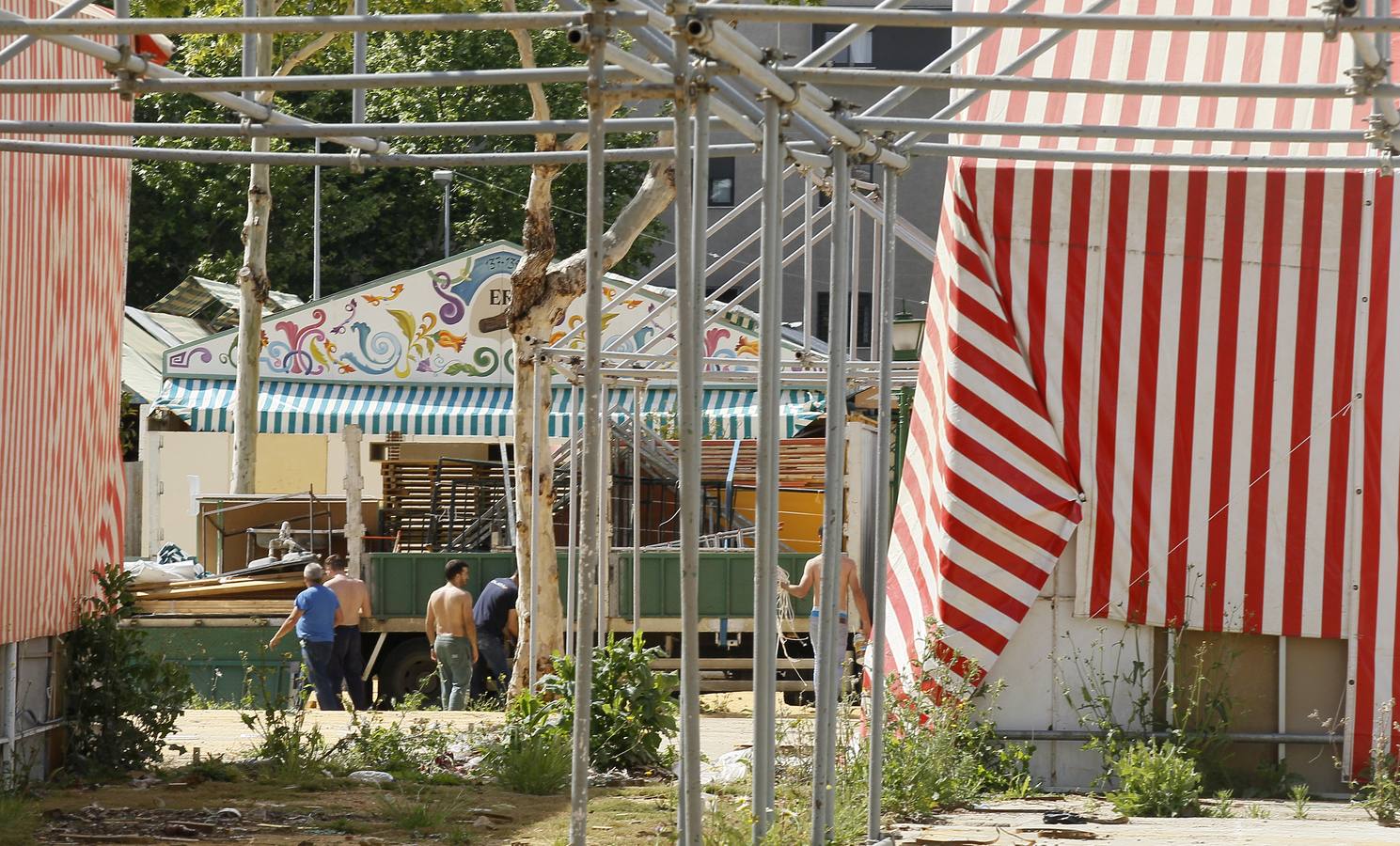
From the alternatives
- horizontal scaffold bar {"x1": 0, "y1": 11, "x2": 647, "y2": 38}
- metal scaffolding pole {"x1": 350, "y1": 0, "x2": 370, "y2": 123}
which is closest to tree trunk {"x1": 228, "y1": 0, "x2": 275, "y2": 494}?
metal scaffolding pole {"x1": 350, "y1": 0, "x2": 370, "y2": 123}

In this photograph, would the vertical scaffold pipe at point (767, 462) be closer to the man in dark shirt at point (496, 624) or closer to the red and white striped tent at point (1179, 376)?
the red and white striped tent at point (1179, 376)

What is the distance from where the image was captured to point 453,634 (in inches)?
638

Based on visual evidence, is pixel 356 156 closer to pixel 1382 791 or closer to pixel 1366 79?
pixel 1366 79

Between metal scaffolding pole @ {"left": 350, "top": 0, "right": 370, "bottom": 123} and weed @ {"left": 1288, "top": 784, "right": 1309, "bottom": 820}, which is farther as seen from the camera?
weed @ {"left": 1288, "top": 784, "right": 1309, "bottom": 820}

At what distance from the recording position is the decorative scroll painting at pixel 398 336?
25.5 meters

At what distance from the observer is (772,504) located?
6.02 metres

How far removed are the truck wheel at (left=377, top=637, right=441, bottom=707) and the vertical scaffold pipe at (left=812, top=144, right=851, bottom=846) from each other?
37.5 feet

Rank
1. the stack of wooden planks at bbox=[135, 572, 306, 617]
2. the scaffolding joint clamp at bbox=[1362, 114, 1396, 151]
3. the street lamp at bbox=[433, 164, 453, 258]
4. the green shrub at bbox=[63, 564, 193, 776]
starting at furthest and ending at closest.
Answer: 1. the street lamp at bbox=[433, 164, 453, 258]
2. the stack of wooden planks at bbox=[135, 572, 306, 617]
3. the green shrub at bbox=[63, 564, 193, 776]
4. the scaffolding joint clamp at bbox=[1362, 114, 1396, 151]

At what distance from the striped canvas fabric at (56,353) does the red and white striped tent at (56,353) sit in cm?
1

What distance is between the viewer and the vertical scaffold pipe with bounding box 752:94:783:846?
19.7 feet

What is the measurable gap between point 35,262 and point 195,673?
8295 millimetres

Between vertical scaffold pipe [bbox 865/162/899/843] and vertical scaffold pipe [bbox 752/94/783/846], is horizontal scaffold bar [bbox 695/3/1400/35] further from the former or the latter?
vertical scaffold pipe [bbox 865/162/899/843]

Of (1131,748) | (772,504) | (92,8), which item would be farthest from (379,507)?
(772,504)

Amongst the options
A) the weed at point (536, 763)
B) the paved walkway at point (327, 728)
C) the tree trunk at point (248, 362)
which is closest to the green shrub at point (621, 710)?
the weed at point (536, 763)
